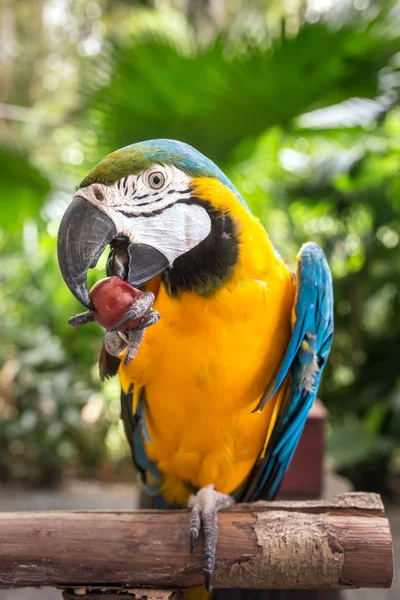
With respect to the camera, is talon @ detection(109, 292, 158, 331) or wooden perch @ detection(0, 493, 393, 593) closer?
talon @ detection(109, 292, 158, 331)

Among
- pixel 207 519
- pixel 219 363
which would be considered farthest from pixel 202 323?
pixel 207 519

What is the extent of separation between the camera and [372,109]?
207 centimetres

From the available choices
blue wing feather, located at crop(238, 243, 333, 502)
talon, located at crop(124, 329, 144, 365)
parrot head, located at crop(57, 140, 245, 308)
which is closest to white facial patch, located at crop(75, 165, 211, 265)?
parrot head, located at crop(57, 140, 245, 308)

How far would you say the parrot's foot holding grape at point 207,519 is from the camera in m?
1.00

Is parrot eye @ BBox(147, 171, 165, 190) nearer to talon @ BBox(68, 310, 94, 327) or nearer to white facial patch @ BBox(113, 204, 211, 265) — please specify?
white facial patch @ BBox(113, 204, 211, 265)

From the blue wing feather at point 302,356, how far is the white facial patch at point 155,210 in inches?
10.8

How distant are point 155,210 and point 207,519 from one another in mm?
599

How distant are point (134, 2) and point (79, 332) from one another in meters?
5.04

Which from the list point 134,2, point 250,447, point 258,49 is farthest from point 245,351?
→ point 134,2

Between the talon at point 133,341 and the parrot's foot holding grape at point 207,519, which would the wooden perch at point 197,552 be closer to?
the parrot's foot holding grape at point 207,519

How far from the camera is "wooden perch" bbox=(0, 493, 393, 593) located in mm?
969

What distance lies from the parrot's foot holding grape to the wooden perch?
14 mm

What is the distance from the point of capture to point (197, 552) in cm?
101

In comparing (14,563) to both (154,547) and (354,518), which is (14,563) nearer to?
(154,547)
